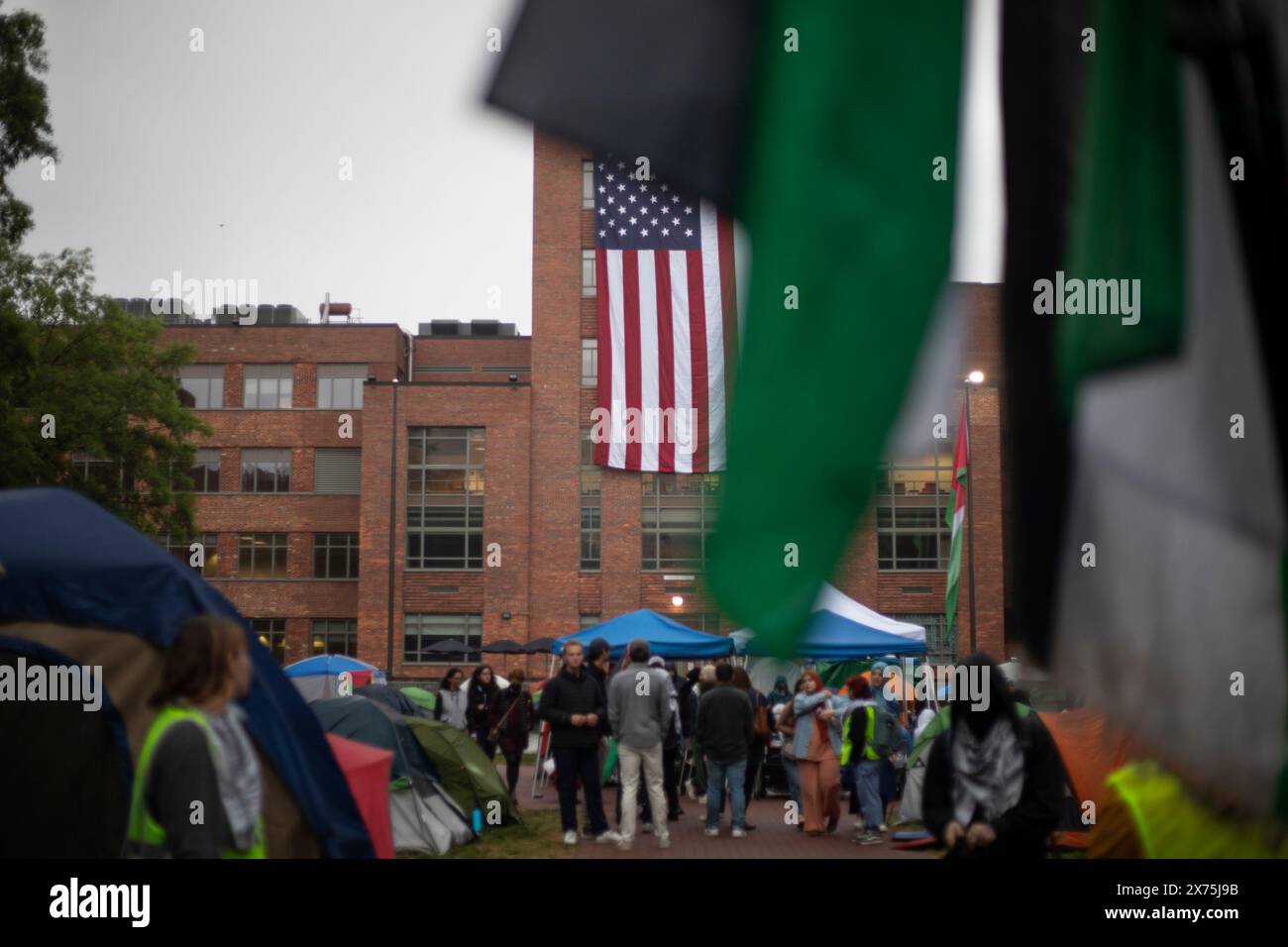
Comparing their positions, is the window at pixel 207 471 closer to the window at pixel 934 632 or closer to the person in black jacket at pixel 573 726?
the window at pixel 934 632

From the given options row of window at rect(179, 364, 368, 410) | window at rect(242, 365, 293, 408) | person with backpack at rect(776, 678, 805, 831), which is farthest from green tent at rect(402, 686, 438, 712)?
window at rect(242, 365, 293, 408)

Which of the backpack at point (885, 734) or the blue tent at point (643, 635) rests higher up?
the blue tent at point (643, 635)

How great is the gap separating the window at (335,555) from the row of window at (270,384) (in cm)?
637

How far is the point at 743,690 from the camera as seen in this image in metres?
15.5

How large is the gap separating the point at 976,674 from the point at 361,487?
50.6 m

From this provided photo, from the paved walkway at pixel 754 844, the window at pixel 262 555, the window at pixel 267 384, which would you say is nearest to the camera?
the paved walkway at pixel 754 844

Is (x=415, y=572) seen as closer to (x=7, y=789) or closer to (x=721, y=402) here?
(x=7, y=789)

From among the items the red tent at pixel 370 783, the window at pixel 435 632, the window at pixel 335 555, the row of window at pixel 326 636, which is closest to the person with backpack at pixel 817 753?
the red tent at pixel 370 783

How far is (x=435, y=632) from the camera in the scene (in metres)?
51.5

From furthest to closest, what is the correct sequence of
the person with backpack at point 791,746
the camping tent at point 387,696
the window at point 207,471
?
the window at point 207,471 → the camping tent at point 387,696 → the person with backpack at point 791,746

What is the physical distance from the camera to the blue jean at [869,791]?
14.6m

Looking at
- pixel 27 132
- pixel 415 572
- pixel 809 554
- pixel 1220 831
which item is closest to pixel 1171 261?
pixel 809 554

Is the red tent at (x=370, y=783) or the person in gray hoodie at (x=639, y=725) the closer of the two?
the red tent at (x=370, y=783)

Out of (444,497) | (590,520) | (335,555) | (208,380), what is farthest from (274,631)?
(590,520)
